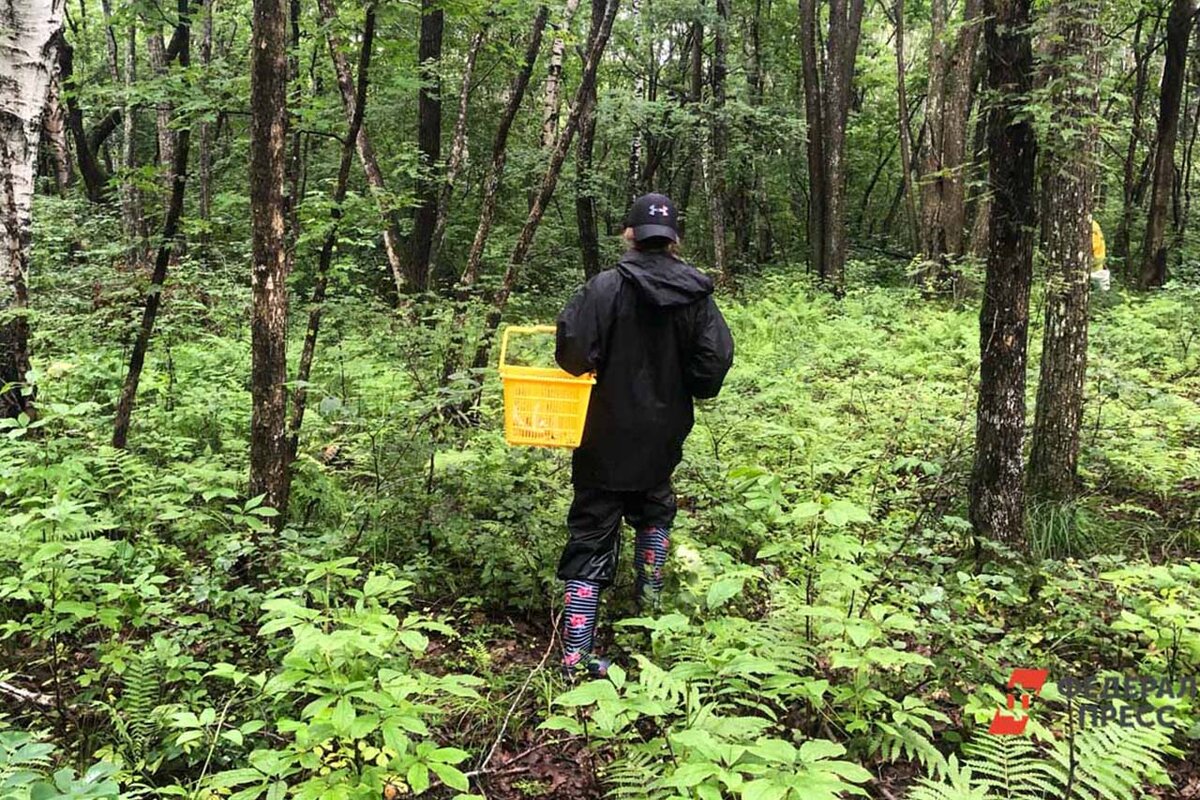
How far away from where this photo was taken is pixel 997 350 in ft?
15.2

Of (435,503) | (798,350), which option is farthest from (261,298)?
(798,350)

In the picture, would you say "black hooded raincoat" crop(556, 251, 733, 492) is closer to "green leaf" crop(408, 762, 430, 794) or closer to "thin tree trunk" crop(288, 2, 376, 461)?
"green leaf" crop(408, 762, 430, 794)

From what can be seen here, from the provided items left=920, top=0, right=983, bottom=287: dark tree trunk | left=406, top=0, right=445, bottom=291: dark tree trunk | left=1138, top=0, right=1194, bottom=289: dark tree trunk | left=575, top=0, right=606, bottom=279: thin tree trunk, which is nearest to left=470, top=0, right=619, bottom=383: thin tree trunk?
left=406, top=0, right=445, bottom=291: dark tree trunk

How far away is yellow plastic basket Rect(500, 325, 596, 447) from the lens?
12.5ft

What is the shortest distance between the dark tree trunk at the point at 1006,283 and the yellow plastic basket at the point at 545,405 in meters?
2.60

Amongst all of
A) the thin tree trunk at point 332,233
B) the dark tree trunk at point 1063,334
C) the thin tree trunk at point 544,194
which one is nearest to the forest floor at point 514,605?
the thin tree trunk at point 332,233

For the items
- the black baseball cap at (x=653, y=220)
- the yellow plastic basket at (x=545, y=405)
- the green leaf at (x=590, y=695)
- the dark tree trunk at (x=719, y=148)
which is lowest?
the green leaf at (x=590, y=695)

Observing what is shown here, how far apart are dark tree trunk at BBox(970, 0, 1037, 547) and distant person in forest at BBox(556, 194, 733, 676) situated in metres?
1.87

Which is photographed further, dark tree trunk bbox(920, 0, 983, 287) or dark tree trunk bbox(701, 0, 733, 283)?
dark tree trunk bbox(701, 0, 733, 283)

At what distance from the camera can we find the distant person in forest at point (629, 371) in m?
3.78

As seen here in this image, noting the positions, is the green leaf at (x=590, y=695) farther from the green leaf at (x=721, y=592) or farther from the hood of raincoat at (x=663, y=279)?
the hood of raincoat at (x=663, y=279)
